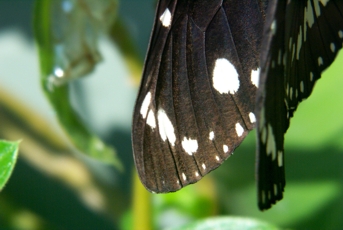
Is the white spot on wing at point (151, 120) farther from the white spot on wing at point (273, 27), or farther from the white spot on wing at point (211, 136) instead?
the white spot on wing at point (273, 27)

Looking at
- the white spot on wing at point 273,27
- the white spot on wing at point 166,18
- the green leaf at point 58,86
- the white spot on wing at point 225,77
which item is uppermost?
the green leaf at point 58,86

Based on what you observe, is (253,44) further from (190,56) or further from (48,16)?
(48,16)

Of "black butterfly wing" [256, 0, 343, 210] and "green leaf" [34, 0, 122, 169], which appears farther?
"green leaf" [34, 0, 122, 169]

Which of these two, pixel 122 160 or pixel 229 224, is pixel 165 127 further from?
pixel 122 160

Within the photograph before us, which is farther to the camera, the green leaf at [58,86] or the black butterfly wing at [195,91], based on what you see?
the green leaf at [58,86]

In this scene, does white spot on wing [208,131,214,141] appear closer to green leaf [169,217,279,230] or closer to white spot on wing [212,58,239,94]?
white spot on wing [212,58,239,94]

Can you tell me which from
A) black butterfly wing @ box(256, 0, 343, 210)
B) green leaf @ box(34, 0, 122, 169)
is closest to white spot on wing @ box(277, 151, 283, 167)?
black butterfly wing @ box(256, 0, 343, 210)

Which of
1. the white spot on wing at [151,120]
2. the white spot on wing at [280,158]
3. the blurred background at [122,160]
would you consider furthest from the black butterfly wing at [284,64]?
the blurred background at [122,160]

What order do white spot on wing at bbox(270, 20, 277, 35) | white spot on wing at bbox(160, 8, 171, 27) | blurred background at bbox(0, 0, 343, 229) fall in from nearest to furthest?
white spot on wing at bbox(270, 20, 277, 35) → white spot on wing at bbox(160, 8, 171, 27) → blurred background at bbox(0, 0, 343, 229)
